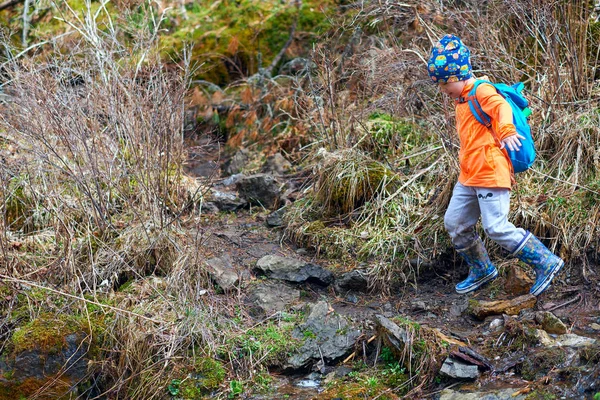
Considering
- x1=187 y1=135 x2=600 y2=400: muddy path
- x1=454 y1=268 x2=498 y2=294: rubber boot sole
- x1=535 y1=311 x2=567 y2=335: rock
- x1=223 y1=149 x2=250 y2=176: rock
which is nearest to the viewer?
x1=187 y1=135 x2=600 y2=400: muddy path

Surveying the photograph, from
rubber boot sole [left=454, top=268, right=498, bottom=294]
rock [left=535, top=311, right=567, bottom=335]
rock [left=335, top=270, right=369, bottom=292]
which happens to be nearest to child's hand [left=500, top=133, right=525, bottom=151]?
rock [left=535, top=311, right=567, bottom=335]

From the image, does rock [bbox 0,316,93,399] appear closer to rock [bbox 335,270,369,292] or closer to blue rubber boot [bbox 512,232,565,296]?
rock [bbox 335,270,369,292]

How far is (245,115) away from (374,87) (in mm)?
1923

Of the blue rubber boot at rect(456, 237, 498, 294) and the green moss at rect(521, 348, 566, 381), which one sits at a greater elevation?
the blue rubber boot at rect(456, 237, 498, 294)

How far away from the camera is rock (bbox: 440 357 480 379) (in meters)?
4.02

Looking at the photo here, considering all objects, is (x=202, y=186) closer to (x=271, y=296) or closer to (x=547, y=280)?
(x=271, y=296)

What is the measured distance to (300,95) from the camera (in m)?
7.49

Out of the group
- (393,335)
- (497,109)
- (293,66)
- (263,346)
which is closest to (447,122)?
(497,109)

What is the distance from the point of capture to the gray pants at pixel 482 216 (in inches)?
Result: 177

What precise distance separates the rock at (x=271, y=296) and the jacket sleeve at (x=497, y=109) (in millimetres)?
1923

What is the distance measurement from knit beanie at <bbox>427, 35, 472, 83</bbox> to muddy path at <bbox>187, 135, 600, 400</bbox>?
4.91 ft

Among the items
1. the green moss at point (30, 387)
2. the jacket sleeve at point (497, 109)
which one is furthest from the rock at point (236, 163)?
the jacket sleeve at point (497, 109)

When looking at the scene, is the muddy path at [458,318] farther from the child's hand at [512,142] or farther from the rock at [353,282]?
the child's hand at [512,142]

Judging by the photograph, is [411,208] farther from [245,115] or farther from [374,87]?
[245,115]
